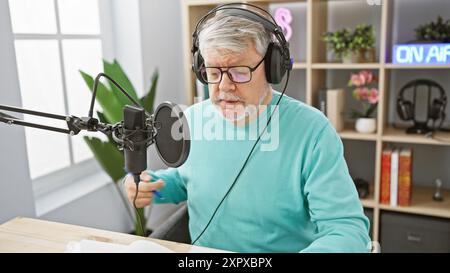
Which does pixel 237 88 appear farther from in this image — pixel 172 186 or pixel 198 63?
pixel 172 186

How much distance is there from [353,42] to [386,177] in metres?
0.68

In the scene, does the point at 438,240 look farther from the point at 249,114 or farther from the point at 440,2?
the point at 249,114

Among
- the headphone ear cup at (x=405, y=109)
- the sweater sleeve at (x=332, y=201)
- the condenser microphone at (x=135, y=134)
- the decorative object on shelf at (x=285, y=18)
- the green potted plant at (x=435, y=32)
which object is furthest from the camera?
the decorative object on shelf at (x=285, y=18)

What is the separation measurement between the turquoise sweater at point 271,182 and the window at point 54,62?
2.88ft

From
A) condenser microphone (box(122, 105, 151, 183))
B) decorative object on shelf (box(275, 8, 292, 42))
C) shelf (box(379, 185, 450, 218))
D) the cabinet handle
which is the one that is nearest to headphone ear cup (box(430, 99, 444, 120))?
shelf (box(379, 185, 450, 218))

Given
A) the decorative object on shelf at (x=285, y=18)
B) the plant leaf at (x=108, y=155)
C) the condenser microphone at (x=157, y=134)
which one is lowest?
the plant leaf at (x=108, y=155)

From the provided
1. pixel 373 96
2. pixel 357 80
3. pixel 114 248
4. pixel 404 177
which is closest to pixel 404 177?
pixel 404 177

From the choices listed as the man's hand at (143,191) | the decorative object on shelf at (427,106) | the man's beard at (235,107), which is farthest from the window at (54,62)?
the decorative object on shelf at (427,106)

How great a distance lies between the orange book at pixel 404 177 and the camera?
1.99 m

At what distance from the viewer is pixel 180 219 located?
1.33 m

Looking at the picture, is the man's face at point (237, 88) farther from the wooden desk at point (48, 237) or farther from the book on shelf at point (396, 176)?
the book on shelf at point (396, 176)

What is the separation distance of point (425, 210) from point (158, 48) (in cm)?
164

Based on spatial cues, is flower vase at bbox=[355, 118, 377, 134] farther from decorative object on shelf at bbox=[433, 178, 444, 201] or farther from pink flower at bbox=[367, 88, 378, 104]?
decorative object on shelf at bbox=[433, 178, 444, 201]
